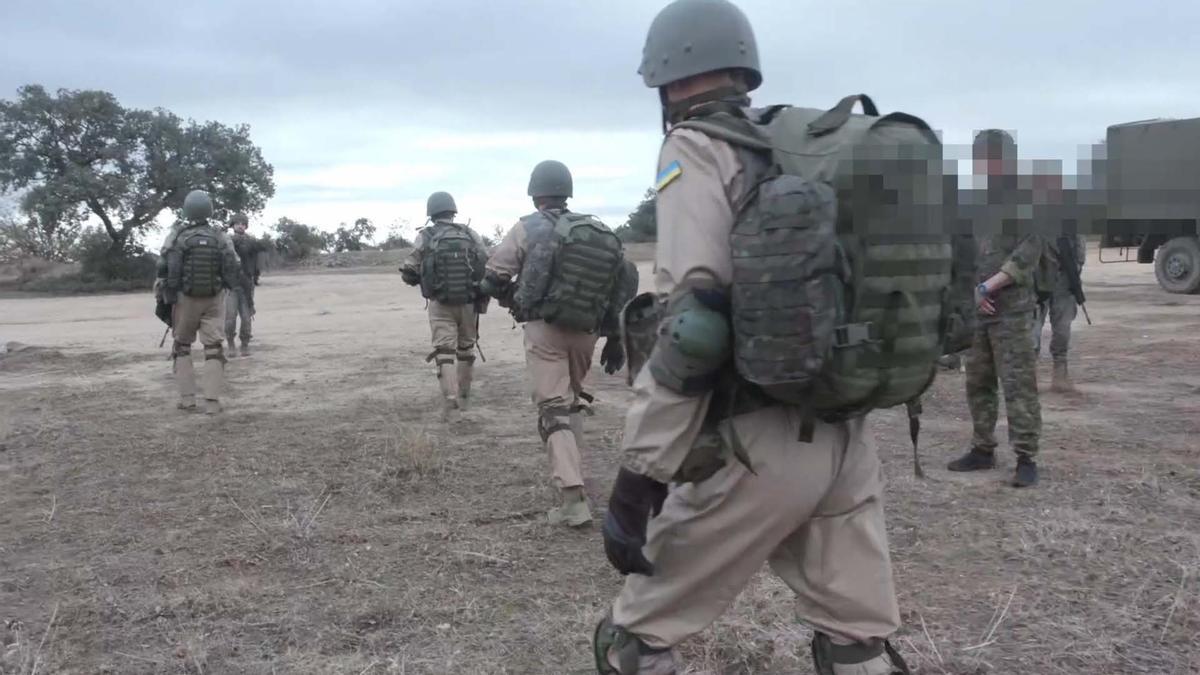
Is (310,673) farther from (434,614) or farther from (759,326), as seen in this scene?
(759,326)

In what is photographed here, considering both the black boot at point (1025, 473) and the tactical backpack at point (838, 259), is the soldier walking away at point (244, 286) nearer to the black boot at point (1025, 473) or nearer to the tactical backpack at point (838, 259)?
the black boot at point (1025, 473)

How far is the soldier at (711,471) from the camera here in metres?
2.16

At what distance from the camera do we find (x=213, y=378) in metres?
8.48

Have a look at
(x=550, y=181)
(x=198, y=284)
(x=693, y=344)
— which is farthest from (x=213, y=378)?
(x=693, y=344)

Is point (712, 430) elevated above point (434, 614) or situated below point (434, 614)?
above

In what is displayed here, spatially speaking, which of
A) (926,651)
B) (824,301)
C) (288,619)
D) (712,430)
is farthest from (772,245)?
(288,619)

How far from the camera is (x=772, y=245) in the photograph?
205cm

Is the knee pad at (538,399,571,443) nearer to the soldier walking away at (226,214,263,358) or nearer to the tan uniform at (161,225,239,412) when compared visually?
the tan uniform at (161,225,239,412)

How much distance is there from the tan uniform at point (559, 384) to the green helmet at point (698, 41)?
111 inches

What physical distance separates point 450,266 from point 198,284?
2181 millimetres

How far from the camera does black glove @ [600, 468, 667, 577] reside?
2266mm

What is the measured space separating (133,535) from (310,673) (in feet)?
7.01

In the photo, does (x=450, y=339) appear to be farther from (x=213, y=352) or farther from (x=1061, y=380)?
(x=1061, y=380)

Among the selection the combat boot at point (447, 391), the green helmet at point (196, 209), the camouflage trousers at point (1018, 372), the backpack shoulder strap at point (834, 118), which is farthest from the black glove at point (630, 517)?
the green helmet at point (196, 209)
